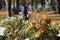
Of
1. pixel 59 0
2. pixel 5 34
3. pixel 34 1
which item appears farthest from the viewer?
pixel 34 1

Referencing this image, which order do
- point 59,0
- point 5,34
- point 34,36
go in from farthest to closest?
1. point 59,0
2. point 5,34
3. point 34,36

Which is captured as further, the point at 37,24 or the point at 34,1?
the point at 34,1

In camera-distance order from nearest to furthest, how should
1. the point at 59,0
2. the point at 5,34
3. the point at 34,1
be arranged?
the point at 5,34, the point at 59,0, the point at 34,1

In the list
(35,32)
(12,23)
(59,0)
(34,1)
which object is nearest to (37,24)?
(35,32)

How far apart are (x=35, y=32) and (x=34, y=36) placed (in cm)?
17

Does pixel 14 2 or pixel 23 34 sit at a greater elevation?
pixel 23 34

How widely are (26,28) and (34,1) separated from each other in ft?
123

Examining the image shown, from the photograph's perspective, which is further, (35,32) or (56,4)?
(56,4)

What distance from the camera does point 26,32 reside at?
10.3 m

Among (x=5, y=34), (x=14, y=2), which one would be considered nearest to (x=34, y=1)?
(x=14, y=2)

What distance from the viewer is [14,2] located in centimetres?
4900

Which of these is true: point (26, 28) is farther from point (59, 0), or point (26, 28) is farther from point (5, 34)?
point (59, 0)

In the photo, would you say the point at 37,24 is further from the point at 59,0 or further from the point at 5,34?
the point at 59,0

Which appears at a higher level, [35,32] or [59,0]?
[35,32]
